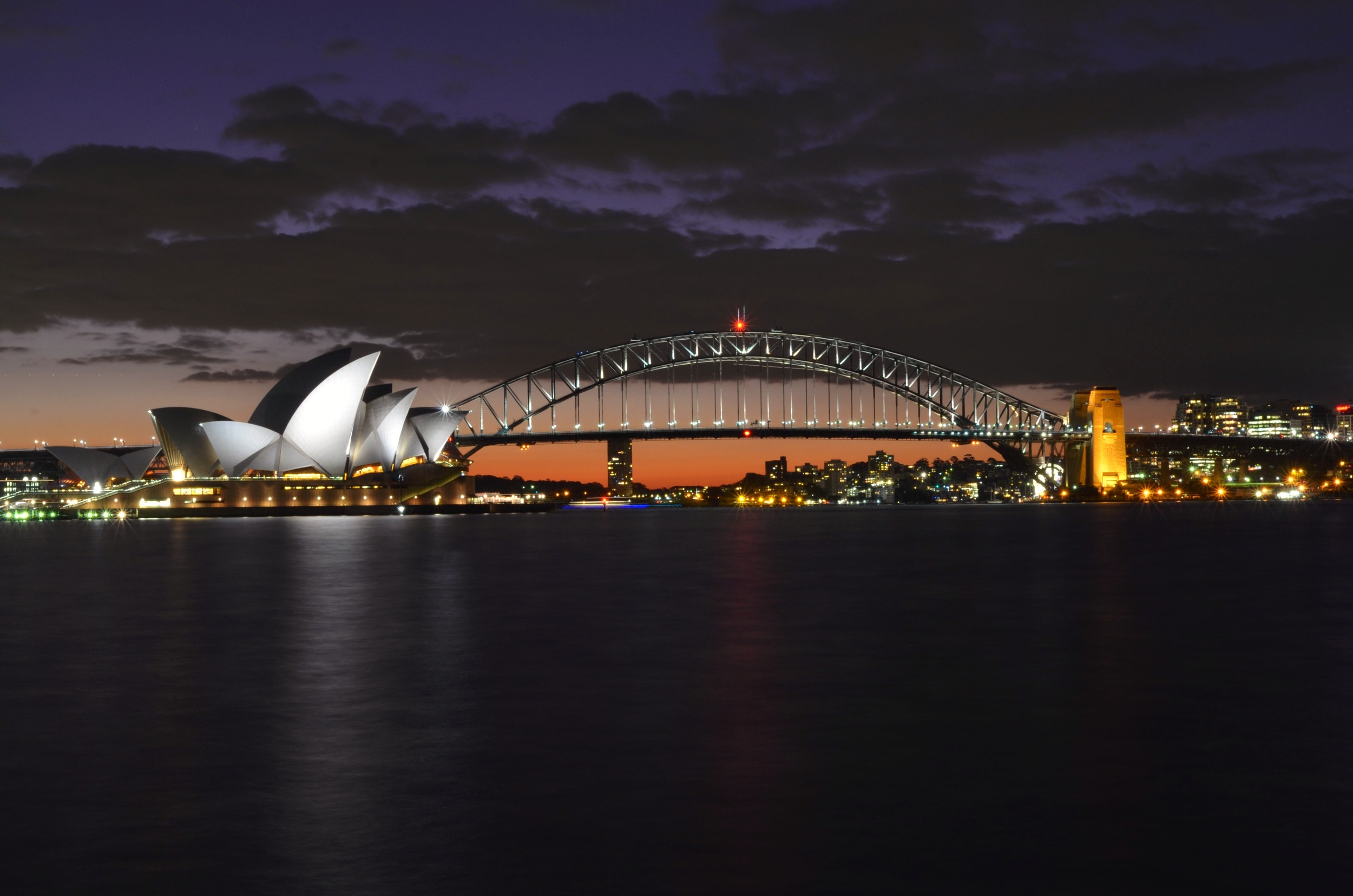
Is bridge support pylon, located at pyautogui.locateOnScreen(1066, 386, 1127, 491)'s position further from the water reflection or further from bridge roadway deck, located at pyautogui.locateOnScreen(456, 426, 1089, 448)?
the water reflection

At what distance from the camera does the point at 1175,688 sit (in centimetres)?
1314

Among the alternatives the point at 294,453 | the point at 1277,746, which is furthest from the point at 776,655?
the point at 294,453

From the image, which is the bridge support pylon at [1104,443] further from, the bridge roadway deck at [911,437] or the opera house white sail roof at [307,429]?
the opera house white sail roof at [307,429]

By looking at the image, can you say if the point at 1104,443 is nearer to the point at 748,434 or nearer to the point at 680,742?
the point at 748,434

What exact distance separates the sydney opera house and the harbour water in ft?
216

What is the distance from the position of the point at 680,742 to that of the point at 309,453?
90.5m

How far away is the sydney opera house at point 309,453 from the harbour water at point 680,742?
65.8 metres

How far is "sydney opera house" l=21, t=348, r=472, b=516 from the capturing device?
90500 millimetres

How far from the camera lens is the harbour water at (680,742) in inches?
272

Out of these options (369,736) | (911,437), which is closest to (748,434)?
(911,437)

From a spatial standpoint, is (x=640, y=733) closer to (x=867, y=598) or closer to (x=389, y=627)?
(x=389, y=627)

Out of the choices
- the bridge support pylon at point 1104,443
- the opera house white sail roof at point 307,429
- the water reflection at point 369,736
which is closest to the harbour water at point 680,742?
the water reflection at point 369,736

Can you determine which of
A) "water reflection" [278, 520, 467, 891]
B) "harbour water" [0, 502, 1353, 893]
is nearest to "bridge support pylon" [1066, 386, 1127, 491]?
"harbour water" [0, 502, 1353, 893]

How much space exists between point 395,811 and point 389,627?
12501mm
